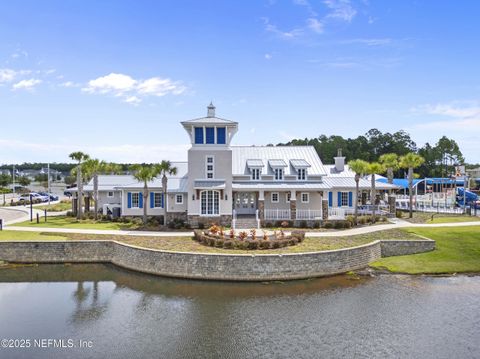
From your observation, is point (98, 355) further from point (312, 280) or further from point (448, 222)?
point (448, 222)

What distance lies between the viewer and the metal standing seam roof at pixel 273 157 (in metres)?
36.7

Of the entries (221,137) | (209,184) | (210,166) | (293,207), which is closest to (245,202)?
(209,184)

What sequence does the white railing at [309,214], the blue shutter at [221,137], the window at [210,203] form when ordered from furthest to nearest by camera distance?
the white railing at [309,214] → the blue shutter at [221,137] → the window at [210,203]

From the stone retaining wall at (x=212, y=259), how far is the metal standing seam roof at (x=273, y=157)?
12062mm

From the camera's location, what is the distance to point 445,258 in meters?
25.6

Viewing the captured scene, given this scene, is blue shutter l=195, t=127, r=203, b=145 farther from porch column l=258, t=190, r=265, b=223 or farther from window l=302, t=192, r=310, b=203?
window l=302, t=192, r=310, b=203

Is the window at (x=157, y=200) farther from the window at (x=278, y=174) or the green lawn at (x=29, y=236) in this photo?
the window at (x=278, y=174)

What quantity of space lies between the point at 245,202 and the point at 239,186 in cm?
246

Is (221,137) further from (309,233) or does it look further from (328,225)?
(328,225)

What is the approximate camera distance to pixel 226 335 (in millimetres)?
15445

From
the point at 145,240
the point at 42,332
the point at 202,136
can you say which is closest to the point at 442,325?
the point at 42,332

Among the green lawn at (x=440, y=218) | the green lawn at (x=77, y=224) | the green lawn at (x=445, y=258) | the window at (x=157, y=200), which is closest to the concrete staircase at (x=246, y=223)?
the window at (x=157, y=200)

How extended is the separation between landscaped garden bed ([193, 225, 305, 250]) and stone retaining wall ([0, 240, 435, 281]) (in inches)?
81.7

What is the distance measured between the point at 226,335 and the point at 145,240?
13649 millimetres
